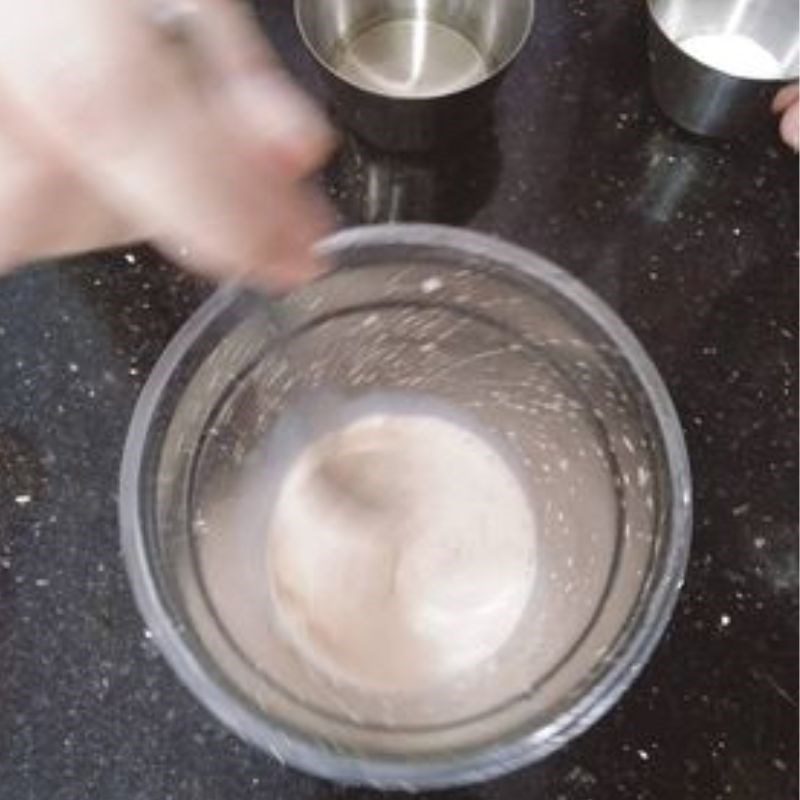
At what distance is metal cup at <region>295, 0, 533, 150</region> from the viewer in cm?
89

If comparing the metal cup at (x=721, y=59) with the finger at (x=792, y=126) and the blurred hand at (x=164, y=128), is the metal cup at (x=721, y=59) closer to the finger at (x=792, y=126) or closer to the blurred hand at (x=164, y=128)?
the finger at (x=792, y=126)

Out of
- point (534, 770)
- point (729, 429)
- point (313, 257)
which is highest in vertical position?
point (313, 257)

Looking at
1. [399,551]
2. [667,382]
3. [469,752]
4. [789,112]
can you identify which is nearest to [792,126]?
[789,112]

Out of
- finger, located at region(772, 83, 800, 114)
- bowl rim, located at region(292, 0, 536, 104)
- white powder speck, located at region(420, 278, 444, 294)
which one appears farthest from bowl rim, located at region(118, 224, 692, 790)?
finger, located at region(772, 83, 800, 114)

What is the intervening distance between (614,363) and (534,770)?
0.86 feet

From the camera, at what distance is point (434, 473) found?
0.85 meters

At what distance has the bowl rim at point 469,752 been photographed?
0.65 m

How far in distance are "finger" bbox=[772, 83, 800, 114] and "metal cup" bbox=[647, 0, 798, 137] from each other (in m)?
0.01

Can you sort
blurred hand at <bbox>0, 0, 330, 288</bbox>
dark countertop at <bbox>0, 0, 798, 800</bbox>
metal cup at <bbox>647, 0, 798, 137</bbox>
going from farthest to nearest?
metal cup at <bbox>647, 0, 798, 137</bbox>, dark countertop at <bbox>0, 0, 798, 800</bbox>, blurred hand at <bbox>0, 0, 330, 288</bbox>

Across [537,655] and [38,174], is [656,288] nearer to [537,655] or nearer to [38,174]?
[537,655]

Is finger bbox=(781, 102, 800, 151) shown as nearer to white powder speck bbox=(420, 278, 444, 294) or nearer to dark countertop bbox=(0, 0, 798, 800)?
dark countertop bbox=(0, 0, 798, 800)

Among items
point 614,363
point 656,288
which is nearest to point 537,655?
point 614,363

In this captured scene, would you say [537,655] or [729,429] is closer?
[537,655]

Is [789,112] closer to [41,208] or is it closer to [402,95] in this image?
[402,95]
